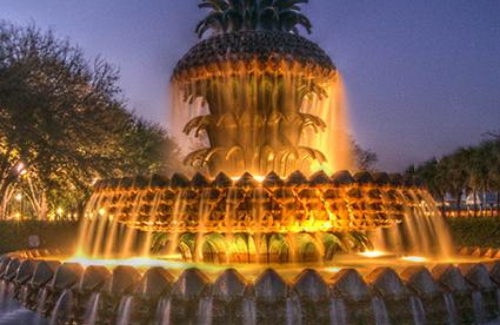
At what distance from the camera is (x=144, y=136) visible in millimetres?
41031

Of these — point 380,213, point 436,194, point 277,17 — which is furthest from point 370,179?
point 436,194

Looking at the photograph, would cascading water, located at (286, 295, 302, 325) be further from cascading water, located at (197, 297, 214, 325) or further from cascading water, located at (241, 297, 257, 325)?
cascading water, located at (197, 297, 214, 325)

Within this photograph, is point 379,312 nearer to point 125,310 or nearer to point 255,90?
point 125,310

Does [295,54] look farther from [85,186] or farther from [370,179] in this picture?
[85,186]

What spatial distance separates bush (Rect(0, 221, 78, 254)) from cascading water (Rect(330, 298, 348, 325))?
22.1m

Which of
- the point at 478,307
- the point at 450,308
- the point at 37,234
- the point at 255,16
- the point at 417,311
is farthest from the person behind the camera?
the point at 37,234

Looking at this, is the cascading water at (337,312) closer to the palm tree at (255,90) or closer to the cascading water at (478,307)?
the cascading water at (478,307)

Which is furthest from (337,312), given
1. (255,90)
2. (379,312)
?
(255,90)

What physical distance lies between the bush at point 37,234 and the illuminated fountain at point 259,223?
15546 millimetres

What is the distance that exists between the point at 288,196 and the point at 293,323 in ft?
7.97

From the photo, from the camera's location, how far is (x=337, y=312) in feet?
21.5

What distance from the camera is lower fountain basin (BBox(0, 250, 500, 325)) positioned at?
257 inches

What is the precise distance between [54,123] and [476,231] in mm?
23288

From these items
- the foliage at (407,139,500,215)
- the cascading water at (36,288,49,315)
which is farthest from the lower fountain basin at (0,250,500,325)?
the foliage at (407,139,500,215)
